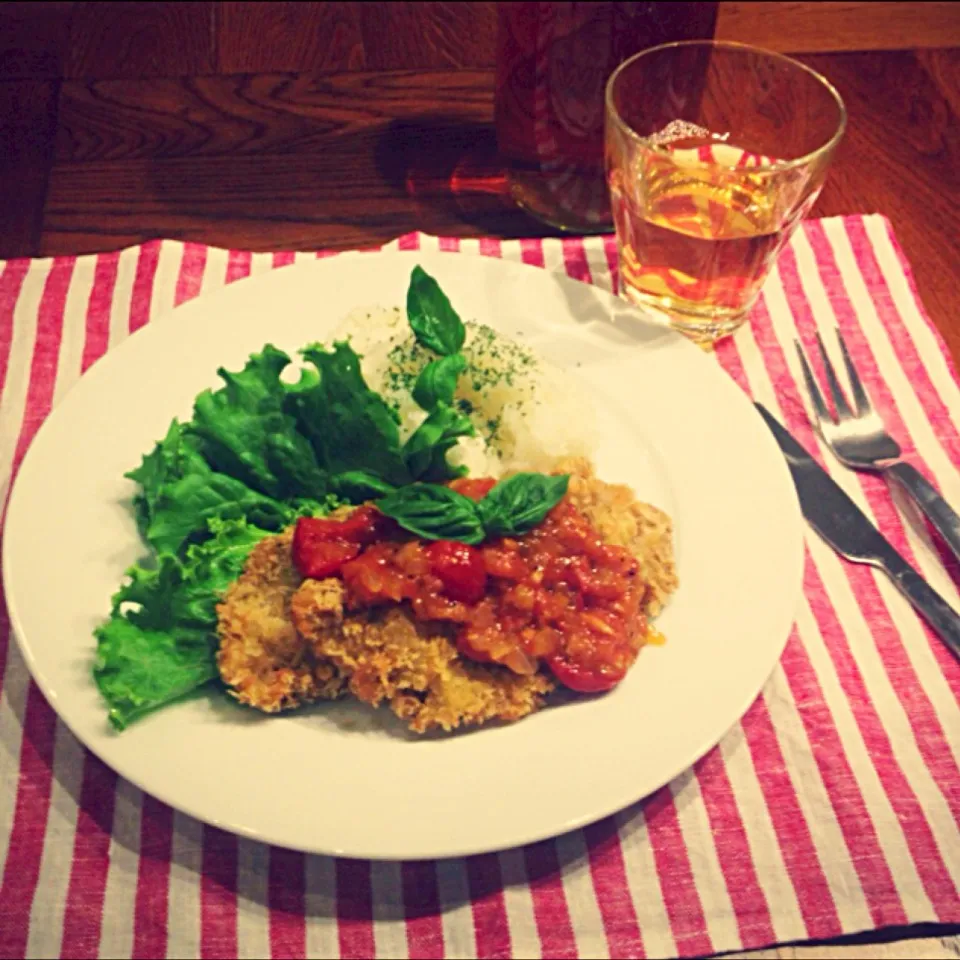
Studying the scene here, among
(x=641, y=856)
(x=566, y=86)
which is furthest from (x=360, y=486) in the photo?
(x=566, y=86)

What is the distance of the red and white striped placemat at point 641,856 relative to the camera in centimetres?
158

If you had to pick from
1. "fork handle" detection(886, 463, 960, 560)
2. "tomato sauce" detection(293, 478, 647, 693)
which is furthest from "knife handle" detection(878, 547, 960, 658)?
"tomato sauce" detection(293, 478, 647, 693)

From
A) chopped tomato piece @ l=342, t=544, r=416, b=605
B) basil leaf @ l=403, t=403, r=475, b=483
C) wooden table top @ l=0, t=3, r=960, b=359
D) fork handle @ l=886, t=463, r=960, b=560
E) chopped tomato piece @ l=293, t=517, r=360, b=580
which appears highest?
wooden table top @ l=0, t=3, r=960, b=359

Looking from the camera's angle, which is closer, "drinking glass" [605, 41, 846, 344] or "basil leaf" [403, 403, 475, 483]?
"basil leaf" [403, 403, 475, 483]

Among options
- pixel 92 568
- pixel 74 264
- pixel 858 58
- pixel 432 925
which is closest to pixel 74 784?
pixel 92 568

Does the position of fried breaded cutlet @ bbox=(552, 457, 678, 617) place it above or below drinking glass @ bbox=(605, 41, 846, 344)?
below

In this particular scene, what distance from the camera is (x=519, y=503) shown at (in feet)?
5.66

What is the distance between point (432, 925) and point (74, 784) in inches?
25.7

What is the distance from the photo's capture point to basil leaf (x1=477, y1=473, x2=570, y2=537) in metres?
1.71

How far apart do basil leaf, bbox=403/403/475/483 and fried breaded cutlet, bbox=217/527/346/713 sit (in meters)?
0.32

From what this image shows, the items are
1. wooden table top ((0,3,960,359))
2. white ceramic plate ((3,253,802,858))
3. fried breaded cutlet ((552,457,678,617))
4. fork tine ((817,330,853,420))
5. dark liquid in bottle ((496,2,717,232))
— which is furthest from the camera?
wooden table top ((0,3,960,359))

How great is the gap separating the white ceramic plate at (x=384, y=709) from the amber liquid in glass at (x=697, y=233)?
8.5 inches

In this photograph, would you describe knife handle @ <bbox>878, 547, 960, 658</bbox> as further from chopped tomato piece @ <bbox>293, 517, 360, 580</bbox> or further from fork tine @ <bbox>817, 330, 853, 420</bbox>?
chopped tomato piece @ <bbox>293, 517, 360, 580</bbox>

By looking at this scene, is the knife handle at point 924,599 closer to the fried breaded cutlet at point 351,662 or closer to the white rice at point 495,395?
the white rice at point 495,395
